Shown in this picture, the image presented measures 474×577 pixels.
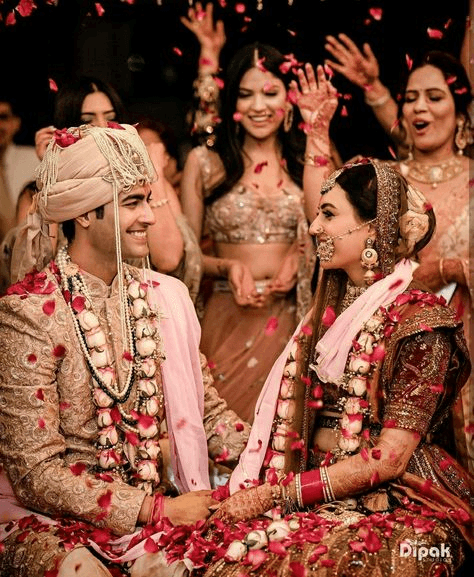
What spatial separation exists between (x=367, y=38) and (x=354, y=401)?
2.35 meters

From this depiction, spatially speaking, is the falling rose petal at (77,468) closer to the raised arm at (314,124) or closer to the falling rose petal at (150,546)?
the falling rose petal at (150,546)

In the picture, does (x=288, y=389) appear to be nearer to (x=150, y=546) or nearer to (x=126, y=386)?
(x=126, y=386)

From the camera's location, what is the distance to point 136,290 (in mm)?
4629

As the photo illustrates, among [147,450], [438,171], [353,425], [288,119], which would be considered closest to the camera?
[353,425]

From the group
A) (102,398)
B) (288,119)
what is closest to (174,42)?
(288,119)

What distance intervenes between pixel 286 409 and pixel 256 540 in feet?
1.98

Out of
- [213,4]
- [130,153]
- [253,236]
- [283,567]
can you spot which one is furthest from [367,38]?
[283,567]

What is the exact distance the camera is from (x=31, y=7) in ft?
18.6

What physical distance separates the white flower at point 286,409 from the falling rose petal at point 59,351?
81 cm

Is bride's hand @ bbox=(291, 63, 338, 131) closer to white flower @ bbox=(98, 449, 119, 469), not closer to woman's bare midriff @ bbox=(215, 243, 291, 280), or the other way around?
woman's bare midriff @ bbox=(215, 243, 291, 280)

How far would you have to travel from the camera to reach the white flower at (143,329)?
15.0ft

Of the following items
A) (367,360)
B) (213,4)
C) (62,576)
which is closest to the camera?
(62,576)

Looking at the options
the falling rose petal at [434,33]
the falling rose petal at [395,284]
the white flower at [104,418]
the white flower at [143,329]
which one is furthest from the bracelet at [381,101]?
the white flower at [104,418]

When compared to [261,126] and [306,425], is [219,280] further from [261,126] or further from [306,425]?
[306,425]
